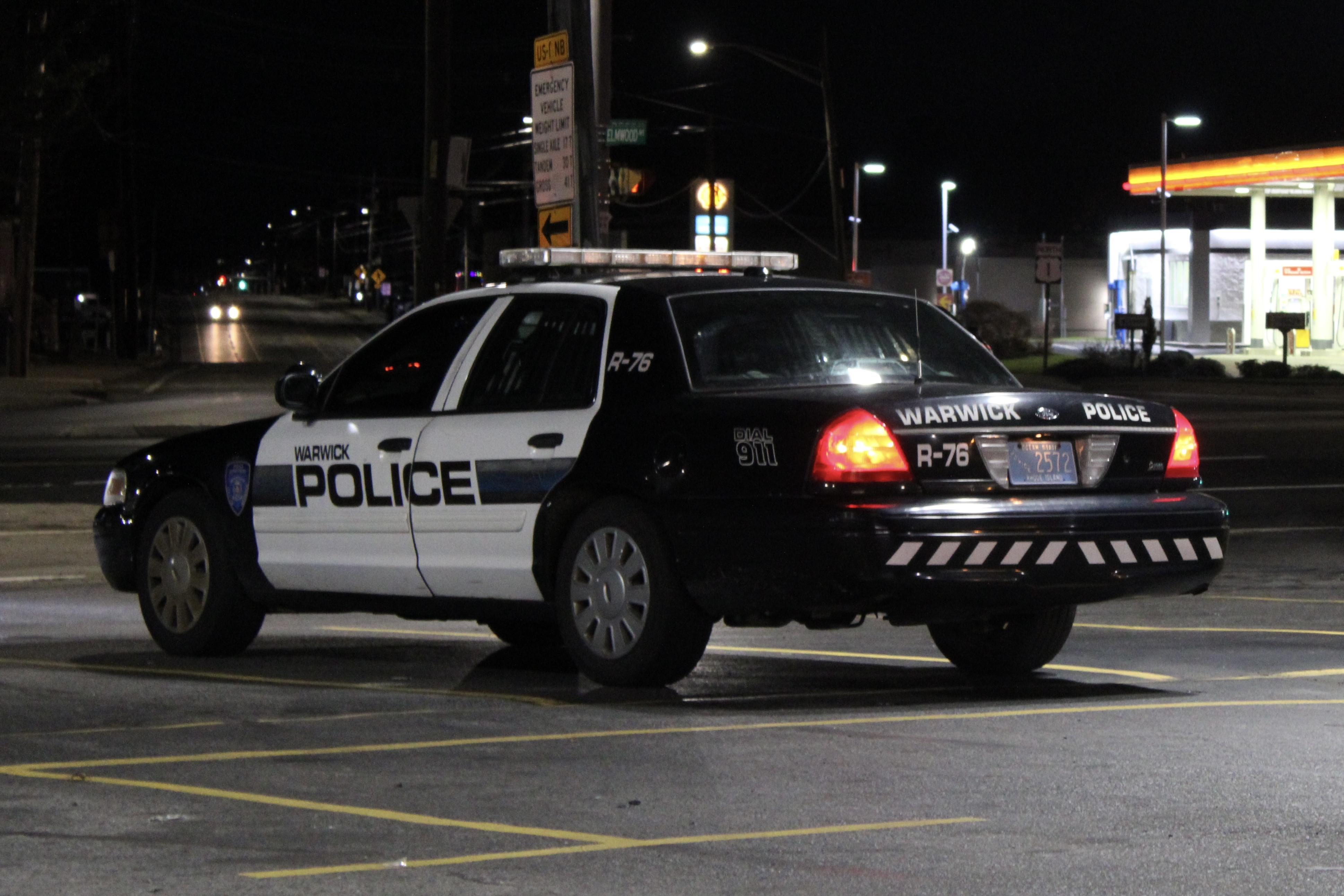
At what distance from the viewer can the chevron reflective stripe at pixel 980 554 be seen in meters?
7.54

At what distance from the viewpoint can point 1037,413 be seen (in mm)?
7816

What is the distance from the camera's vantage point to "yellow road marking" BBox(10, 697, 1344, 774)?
6.71 metres

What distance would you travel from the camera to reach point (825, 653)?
952cm

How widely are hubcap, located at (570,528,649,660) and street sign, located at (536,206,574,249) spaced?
9031 millimetres

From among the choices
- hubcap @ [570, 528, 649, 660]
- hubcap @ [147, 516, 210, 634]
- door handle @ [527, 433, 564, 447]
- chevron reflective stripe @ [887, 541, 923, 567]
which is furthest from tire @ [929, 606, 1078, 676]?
hubcap @ [147, 516, 210, 634]

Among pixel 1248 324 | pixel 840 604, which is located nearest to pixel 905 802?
pixel 840 604

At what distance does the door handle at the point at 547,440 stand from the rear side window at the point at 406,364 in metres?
0.73

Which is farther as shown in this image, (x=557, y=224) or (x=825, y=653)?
(x=557, y=224)

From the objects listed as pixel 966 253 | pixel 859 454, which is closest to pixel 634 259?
pixel 859 454

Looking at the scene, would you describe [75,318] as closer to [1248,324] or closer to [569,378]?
[1248,324]

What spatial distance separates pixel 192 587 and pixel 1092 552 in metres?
4.09

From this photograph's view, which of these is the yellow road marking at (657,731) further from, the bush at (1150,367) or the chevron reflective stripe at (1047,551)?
the bush at (1150,367)

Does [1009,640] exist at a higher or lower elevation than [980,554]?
→ lower

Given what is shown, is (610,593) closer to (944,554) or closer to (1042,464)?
(944,554)
